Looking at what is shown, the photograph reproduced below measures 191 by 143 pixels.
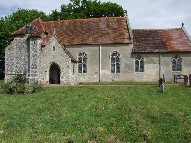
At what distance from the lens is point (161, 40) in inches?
1690

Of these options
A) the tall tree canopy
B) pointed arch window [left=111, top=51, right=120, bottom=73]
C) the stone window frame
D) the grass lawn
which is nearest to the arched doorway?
the stone window frame

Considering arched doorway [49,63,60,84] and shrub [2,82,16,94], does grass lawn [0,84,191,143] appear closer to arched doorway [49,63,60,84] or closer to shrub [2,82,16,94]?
shrub [2,82,16,94]

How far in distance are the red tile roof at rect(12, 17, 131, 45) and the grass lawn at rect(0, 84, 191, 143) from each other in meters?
20.3

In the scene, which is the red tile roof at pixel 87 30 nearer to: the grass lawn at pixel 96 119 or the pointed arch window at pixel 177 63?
the pointed arch window at pixel 177 63

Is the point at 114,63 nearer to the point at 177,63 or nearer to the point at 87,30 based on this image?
the point at 87,30

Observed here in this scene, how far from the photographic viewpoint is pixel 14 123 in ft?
50.5

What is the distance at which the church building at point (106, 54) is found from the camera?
40.3 metres

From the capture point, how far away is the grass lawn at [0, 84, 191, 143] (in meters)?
13.6

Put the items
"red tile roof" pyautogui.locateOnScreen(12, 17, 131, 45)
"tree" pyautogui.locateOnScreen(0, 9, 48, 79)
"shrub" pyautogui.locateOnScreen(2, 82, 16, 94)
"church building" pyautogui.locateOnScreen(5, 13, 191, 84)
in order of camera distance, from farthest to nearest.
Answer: "tree" pyautogui.locateOnScreen(0, 9, 48, 79) < "red tile roof" pyautogui.locateOnScreen(12, 17, 131, 45) < "church building" pyautogui.locateOnScreen(5, 13, 191, 84) < "shrub" pyautogui.locateOnScreen(2, 82, 16, 94)

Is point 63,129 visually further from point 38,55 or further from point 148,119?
point 38,55

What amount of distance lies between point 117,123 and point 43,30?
27452 millimetres

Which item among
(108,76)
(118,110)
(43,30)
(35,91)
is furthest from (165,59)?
(118,110)

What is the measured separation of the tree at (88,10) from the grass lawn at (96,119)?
4079 centimetres

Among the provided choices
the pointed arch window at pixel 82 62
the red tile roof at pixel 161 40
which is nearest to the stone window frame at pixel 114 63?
the red tile roof at pixel 161 40
